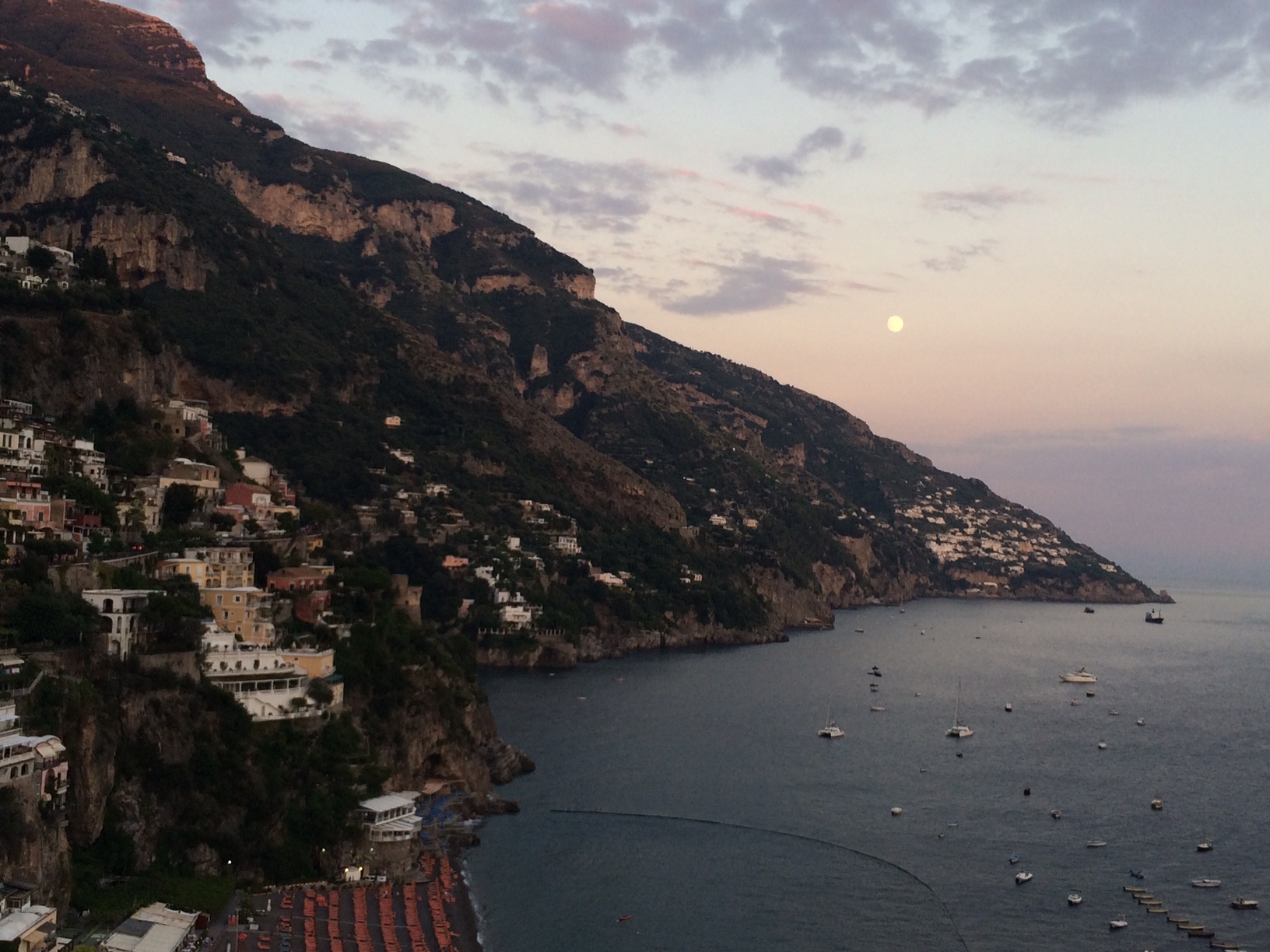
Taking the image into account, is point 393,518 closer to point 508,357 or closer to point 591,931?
point 591,931

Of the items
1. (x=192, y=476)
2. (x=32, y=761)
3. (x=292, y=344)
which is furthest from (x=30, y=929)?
(x=292, y=344)

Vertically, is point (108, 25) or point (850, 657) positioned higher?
point (108, 25)

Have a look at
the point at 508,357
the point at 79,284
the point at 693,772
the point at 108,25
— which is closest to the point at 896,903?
the point at 693,772

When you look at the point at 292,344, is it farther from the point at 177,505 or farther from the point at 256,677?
the point at 256,677

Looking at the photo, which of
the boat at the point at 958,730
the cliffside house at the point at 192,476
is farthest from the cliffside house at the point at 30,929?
the boat at the point at 958,730

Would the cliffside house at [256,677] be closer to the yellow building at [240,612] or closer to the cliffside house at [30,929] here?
the yellow building at [240,612]

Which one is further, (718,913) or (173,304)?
(173,304)

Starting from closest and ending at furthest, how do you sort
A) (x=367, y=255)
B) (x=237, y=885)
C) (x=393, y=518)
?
(x=237, y=885) → (x=393, y=518) → (x=367, y=255)
